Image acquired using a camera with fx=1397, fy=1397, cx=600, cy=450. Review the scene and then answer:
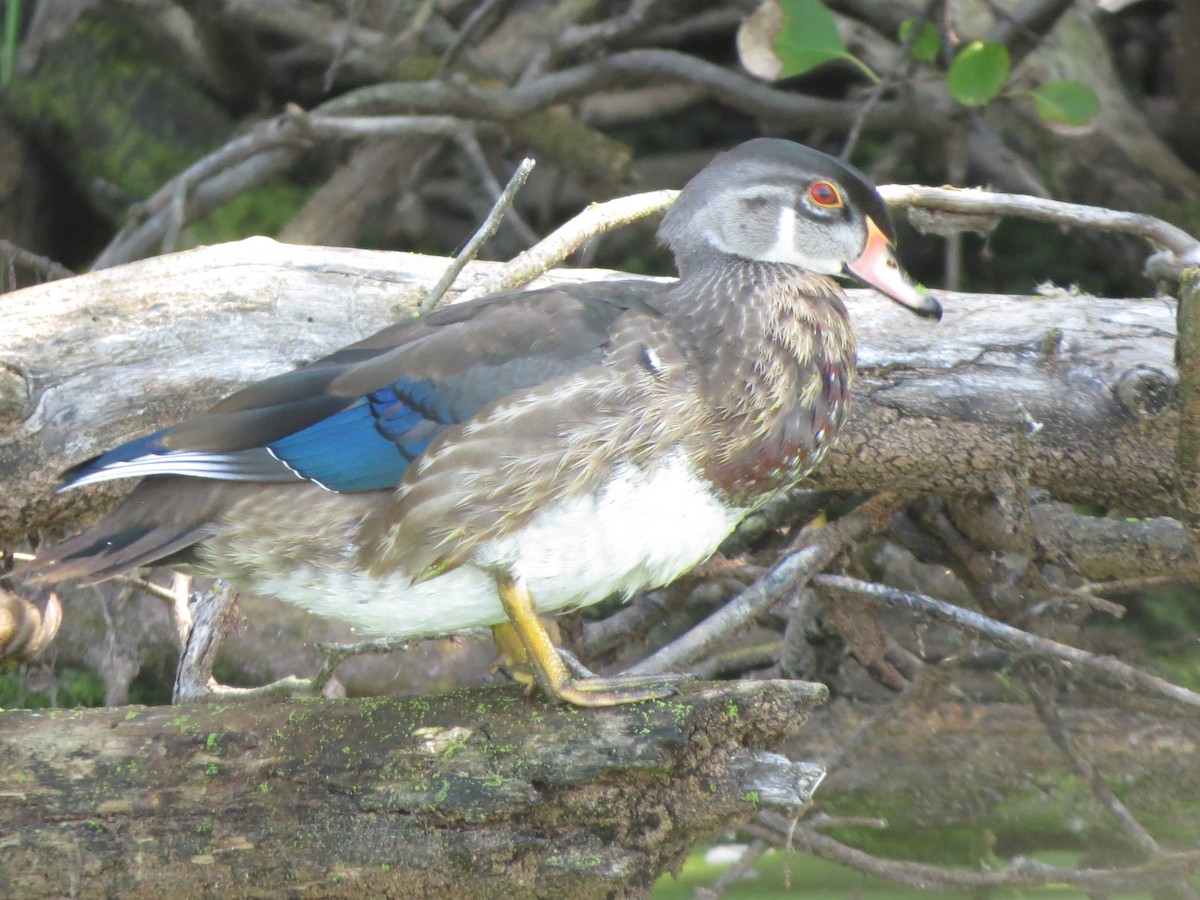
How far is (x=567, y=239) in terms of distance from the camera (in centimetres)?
285

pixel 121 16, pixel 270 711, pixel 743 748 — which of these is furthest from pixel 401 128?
pixel 743 748

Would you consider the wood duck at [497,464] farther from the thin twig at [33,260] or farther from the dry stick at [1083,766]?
the thin twig at [33,260]

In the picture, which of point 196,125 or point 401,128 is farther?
point 196,125

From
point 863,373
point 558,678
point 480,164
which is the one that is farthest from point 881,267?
point 480,164

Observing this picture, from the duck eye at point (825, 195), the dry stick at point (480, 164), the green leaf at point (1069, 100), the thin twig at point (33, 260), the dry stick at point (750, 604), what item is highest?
the duck eye at point (825, 195)

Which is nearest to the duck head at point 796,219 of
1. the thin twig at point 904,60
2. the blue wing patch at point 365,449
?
the blue wing patch at point 365,449

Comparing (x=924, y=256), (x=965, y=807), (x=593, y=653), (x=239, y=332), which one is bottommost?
(x=965, y=807)

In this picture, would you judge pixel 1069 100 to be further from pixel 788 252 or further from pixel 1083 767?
pixel 1083 767

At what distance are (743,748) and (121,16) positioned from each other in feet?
12.5

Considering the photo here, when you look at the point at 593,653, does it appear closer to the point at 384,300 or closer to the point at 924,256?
the point at 384,300

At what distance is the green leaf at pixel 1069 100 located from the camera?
348cm

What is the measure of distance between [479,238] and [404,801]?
1.12 metres

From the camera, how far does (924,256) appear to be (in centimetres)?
497

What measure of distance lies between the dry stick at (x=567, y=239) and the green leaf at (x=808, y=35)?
25.6 inches
